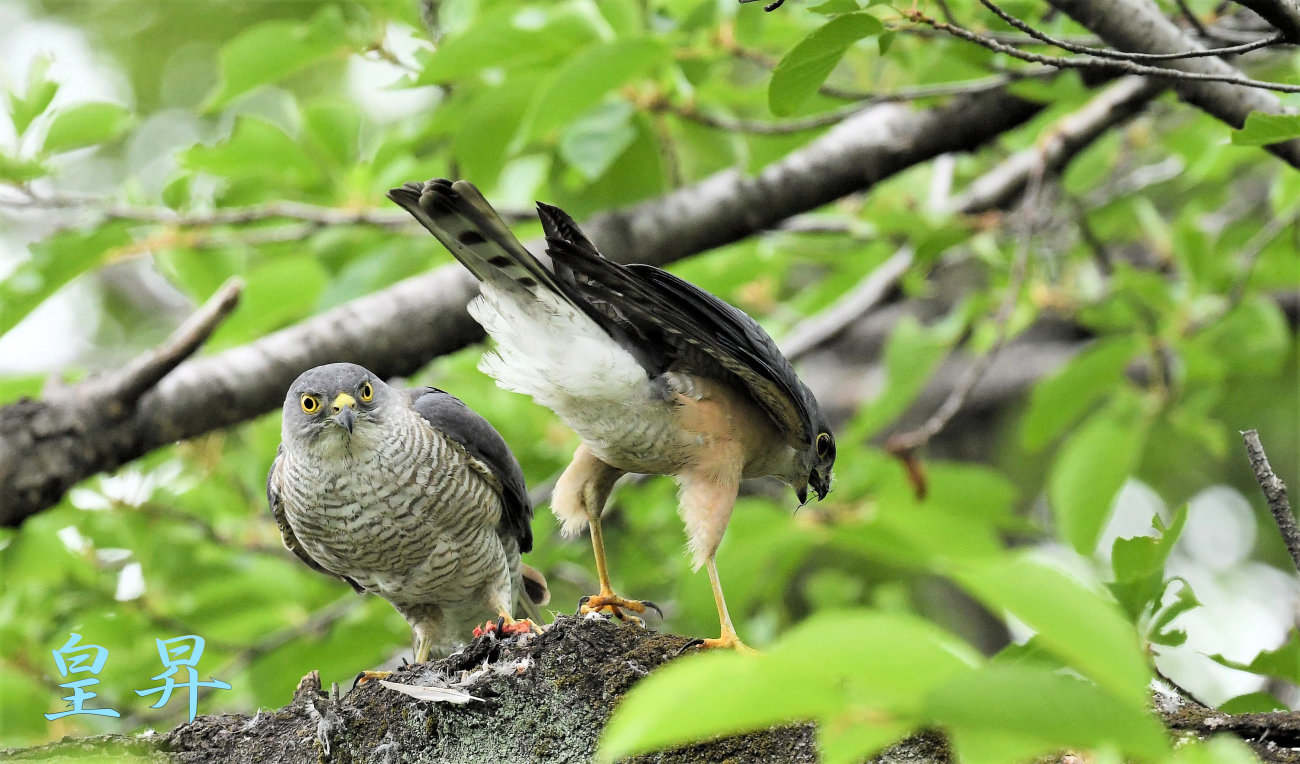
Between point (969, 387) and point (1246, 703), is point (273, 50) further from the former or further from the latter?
point (1246, 703)

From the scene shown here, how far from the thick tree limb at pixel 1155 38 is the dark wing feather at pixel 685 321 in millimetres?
1295

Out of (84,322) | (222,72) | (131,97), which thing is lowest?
(84,322)

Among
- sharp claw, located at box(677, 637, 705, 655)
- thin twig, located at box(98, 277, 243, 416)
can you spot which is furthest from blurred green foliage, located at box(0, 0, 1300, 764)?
sharp claw, located at box(677, 637, 705, 655)

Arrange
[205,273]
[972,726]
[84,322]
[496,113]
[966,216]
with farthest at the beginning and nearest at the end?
[84,322]
[966,216]
[205,273]
[496,113]
[972,726]

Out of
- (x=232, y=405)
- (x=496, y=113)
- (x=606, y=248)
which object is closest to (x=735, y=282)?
(x=606, y=248)

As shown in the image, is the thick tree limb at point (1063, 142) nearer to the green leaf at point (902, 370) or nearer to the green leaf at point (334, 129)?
the green leaf at point (902, 370)

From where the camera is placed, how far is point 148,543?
553 cm

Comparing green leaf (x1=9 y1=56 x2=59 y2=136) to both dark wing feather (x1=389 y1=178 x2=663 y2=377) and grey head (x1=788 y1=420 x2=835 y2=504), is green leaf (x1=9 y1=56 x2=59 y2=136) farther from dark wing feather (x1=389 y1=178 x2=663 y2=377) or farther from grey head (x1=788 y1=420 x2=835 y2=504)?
grey head (x1=788 y1=420 x2=835 y2=504)

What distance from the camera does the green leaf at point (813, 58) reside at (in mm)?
2555

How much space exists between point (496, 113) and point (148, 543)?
3.04m

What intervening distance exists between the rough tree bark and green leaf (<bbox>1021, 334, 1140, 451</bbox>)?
125 inches

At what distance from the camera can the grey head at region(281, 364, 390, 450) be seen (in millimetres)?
3471

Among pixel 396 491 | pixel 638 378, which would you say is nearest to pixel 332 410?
pixel 396 491

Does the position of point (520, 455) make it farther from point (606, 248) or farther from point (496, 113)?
point (496, 113)
